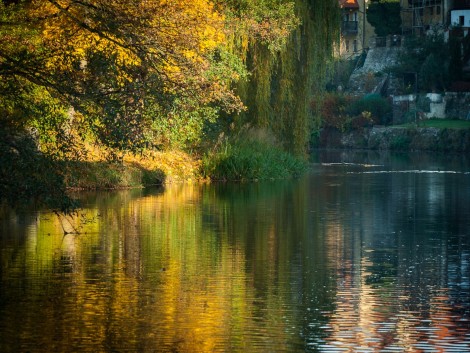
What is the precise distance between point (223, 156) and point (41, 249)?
2298 centimetres

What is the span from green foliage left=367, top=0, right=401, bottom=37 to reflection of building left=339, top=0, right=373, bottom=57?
6.52 meters

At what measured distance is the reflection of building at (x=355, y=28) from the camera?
13325cm

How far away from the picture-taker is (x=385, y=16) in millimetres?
124562

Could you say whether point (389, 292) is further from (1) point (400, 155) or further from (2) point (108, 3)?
(1) point (400, 155)

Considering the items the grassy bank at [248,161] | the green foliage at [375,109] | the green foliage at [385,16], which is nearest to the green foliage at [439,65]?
the green foliage at [375,109]

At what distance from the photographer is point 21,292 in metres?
18.5

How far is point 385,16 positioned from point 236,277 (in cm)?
10690

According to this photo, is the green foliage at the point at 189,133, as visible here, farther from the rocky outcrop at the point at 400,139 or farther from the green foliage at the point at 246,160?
the rocky outcrop at the point at 400,139

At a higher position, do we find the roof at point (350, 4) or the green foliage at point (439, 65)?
the roof at point (350, 4)

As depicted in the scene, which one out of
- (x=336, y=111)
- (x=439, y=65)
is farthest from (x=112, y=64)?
(x=439, y=65)

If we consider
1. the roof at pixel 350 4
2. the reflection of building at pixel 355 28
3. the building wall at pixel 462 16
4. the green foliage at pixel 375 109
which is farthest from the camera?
the reflection of building at pixel 355 28

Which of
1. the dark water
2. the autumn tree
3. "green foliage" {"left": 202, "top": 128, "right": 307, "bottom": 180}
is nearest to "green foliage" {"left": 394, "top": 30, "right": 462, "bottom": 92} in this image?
"green foliage" {"left": 202, "top": 128, "right": 307, "bottom": 180}

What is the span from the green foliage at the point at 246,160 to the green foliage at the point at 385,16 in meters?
76.0

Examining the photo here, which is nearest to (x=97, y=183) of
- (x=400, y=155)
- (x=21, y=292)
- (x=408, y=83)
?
(x=21, y=292)
